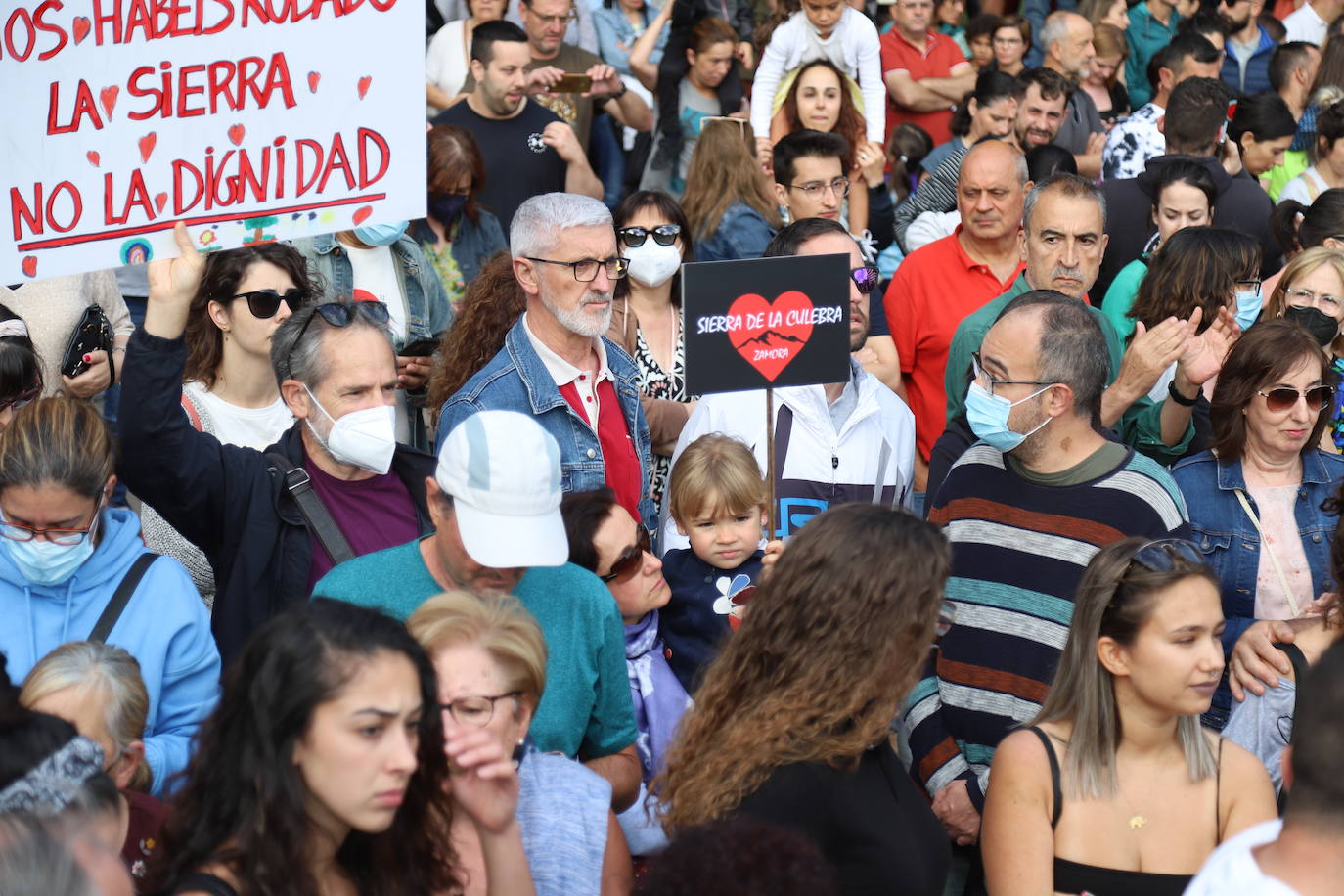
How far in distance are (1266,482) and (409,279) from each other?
3.46 metres

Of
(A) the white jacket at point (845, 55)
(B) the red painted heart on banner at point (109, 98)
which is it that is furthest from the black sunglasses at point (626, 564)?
(A) the white jacket at point (845, 55)

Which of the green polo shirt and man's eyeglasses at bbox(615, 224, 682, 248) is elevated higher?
man's eyeglasses at bbox(615, 224, 682, 248)

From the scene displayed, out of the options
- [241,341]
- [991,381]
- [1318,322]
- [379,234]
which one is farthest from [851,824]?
[379,234]

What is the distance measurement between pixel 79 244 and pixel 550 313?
1458mm

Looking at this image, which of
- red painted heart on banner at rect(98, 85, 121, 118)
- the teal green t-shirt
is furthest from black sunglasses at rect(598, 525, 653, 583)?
red painted heart on banner at rect(98, 85, 121, 118)

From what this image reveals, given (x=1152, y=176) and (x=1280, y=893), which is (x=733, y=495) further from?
(x=1152, y=176)

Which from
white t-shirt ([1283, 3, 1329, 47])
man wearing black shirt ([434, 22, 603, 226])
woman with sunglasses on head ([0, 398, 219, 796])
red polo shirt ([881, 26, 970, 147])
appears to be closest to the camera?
woman with sunglasses on head ([0, 398, 219, 796])

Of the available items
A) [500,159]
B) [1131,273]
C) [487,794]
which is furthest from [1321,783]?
[500,159]

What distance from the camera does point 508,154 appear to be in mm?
8250

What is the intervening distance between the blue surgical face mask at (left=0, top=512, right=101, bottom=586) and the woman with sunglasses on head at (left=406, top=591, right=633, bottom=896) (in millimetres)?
1018

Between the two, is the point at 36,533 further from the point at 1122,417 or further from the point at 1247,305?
the point at 1247,305

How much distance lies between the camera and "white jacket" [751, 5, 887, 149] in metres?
9.13

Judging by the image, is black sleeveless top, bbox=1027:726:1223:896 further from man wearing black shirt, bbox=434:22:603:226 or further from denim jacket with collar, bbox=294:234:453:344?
man wearing black shirt, bbox=434:22:603:226

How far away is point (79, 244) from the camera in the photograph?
13.1ft
